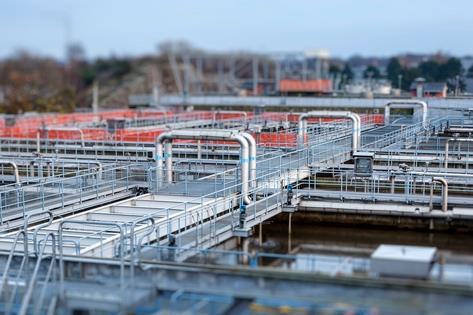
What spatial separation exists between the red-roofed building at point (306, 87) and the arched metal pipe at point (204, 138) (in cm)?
2216

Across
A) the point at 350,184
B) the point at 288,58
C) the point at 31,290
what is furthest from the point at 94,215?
the point at 288,58

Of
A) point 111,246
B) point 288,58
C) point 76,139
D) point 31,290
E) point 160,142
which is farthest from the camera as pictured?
point 288,58

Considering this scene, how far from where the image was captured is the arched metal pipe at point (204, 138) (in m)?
14.9

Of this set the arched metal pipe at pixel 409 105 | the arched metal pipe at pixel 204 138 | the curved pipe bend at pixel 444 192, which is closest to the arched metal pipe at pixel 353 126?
the arched metal pipe at pixel 409 105

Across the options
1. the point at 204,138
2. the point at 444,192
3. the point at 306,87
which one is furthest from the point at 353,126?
the point at 306,87

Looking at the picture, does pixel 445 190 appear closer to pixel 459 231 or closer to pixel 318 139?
pixel 459 231

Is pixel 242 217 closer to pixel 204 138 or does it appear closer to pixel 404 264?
pixel 204 138

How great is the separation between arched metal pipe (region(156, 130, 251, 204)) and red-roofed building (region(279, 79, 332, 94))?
22.2 meters

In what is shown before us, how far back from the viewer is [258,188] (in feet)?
48.6

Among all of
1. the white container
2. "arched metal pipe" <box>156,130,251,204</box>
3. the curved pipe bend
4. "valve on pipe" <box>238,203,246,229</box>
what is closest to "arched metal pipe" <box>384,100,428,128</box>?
the curved pipe bend

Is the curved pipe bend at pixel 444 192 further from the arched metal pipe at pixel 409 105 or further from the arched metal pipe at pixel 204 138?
the arched metal pipe at pixel 409 105

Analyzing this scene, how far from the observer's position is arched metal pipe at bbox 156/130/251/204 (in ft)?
48.9

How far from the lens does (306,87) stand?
125 ft

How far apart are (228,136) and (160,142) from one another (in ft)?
6.42
